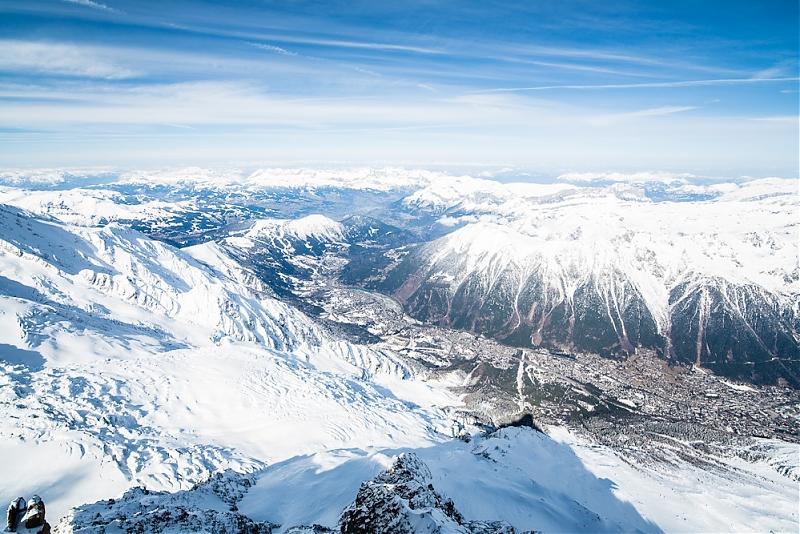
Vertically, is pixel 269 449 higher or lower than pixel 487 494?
lower

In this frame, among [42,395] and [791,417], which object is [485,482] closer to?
[42,395]

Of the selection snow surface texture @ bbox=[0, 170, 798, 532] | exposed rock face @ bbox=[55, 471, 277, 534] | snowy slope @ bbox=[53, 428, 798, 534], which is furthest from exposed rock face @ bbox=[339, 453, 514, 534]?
snow surface texture @ bbox=[0, 170, 798, 532]

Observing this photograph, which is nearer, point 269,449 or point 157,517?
point 157,517

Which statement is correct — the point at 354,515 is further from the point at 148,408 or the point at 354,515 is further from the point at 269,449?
the point at 148,408

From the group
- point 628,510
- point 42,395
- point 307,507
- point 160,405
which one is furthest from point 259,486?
point 628,510

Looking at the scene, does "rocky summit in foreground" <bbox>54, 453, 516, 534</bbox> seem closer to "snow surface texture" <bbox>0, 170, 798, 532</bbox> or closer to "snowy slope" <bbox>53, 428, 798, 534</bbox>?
"snowy slope" <bbox>53, 428, 798, 534</bbox>

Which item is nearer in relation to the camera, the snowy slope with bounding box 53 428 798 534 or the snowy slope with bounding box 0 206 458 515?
the snowy slope with bounding box 53 428 798 534

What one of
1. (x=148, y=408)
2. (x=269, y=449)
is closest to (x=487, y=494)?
(x=269, y=449)
